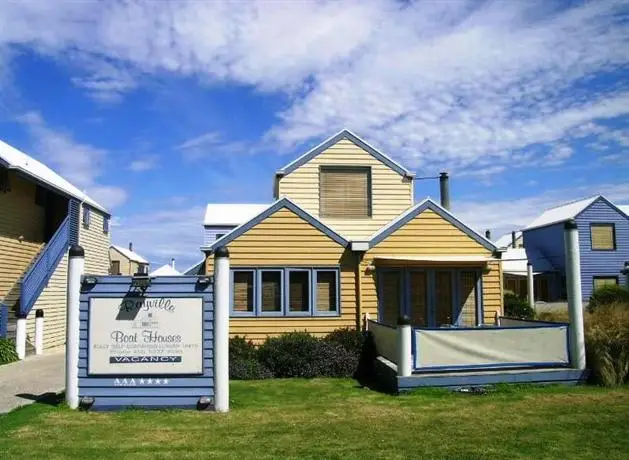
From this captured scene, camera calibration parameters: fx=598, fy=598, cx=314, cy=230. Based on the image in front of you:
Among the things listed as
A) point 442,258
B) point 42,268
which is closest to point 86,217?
point 42,268

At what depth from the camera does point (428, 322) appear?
1642cm

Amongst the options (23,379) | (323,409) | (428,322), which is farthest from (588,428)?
(23,379)

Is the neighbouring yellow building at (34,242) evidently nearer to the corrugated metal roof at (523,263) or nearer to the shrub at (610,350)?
the shrub at (610,350)

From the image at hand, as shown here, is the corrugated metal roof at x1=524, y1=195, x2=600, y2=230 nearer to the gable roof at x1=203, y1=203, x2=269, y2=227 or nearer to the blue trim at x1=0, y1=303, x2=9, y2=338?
the gable roof at x1=203, y1=203, x2=269, y2=227

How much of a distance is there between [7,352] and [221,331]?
962cm

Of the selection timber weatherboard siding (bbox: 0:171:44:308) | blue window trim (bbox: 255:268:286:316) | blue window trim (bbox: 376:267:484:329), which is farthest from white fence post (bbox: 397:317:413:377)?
timber weatherboard siding (bbox: 0:171:44:308)

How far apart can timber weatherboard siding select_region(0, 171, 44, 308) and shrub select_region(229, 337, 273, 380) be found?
8.70 m

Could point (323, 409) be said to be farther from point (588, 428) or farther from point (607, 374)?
point (607, 374)

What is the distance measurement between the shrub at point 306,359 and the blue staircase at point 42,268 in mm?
8217

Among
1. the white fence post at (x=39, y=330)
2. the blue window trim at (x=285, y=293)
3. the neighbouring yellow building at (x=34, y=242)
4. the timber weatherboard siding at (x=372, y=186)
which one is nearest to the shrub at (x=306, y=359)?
the blue window trim at (x=285, y=293)

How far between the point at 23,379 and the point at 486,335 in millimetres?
10255

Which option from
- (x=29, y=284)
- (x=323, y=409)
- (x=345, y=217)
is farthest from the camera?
(x=345, y=217)

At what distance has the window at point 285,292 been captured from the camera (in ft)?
51.4

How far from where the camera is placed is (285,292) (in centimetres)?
1573
